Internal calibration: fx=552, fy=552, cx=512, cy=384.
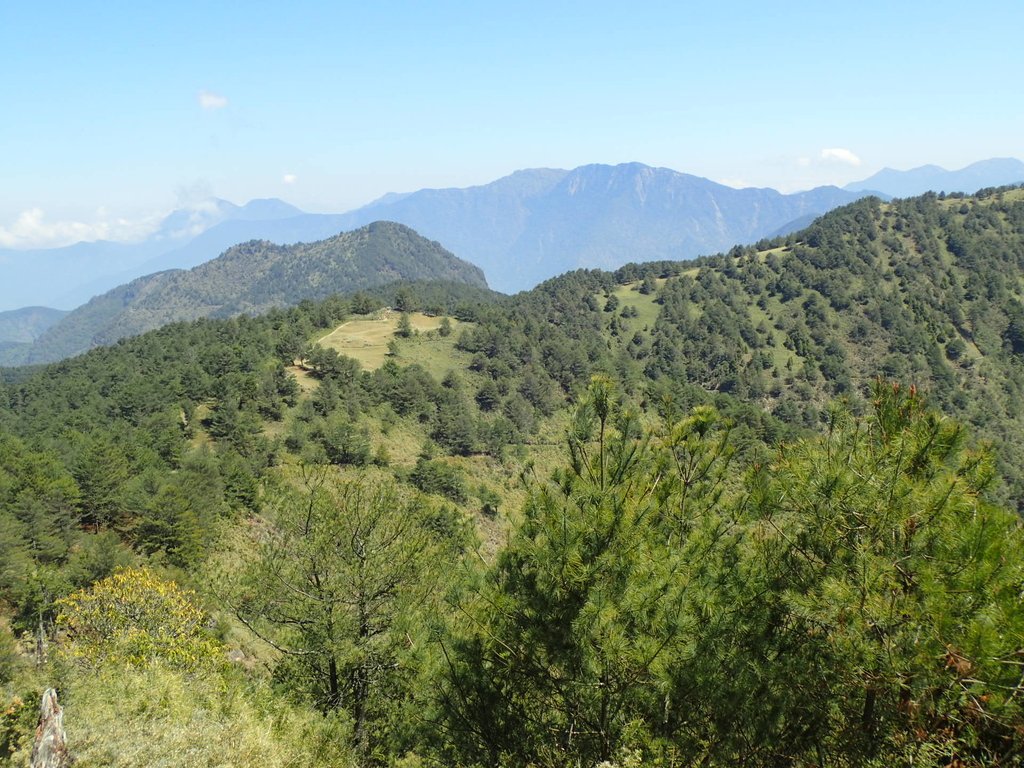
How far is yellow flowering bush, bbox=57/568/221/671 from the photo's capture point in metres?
14.1

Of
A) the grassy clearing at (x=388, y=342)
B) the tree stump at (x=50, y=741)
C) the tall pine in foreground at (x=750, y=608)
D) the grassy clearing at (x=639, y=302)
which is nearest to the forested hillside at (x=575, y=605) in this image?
the tall pine in foreground at (x=750, y=608)

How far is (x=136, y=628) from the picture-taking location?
15555mm

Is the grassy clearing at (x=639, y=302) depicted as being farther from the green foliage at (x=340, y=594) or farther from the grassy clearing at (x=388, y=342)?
the green foliage at (x=340, y=594)

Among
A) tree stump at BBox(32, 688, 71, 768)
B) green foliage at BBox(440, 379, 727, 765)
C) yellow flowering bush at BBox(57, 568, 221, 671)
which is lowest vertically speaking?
yellow flowering bush at BBox(57, 568, 221, 671)

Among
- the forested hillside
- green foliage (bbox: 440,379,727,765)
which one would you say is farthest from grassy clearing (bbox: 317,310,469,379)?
green foliage (bbox: 440,379,727,765)

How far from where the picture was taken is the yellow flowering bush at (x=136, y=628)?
14.1m

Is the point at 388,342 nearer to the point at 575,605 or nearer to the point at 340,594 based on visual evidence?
the point at 340,594

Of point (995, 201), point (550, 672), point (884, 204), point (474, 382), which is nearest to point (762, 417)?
point (474, 382)

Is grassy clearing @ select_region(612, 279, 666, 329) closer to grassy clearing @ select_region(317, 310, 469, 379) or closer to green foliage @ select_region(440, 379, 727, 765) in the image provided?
grassy clearing @ select_region(317, 310, 469, 379)

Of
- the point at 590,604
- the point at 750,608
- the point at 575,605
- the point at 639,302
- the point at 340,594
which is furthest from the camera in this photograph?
the point at 639,302

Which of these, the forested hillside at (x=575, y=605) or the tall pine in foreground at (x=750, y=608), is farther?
the forested hillside at (x=575, y=605)

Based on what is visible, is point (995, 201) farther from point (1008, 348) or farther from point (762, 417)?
point (762, 417)

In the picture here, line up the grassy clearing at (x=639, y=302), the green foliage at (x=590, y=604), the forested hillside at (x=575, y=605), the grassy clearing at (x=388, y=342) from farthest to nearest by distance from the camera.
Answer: the grassy clearing at (x=639, y=302) → the grassy clearing at (x=388, y=342) → the green foliage at (x=590, y=604) → the forested hillside at (x=575, y=605)

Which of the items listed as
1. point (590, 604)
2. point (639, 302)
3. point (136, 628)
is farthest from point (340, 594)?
point (639, 302)
